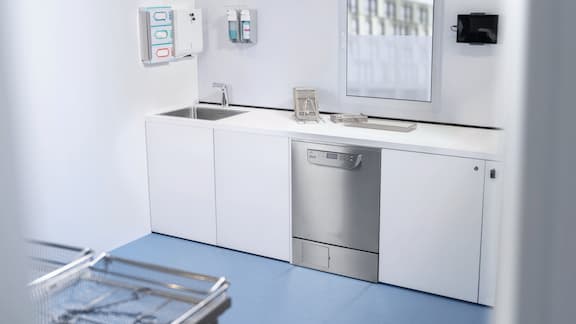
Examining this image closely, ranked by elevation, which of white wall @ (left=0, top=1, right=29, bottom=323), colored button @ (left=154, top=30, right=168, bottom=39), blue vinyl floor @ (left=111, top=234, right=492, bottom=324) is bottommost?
blue vinyl floor @ (left=111, top=234, right=492, bottom=324)

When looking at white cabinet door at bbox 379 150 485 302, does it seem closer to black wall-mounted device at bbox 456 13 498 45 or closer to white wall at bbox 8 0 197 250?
black wall-mounted device at bbox 456 13 498 45

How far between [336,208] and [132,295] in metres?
1.81

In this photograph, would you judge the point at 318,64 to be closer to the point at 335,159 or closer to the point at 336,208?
the point at 335,159

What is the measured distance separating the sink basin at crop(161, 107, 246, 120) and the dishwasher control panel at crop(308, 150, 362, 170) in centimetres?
96

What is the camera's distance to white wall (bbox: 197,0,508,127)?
3.77 m

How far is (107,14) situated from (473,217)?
99.3 inches

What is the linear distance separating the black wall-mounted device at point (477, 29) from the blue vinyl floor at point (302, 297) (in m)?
1.48

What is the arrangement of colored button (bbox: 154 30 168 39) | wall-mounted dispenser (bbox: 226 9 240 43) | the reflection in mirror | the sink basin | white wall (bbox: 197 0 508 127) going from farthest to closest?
the sink basin → wall-mounted dispenser (bbox: 226 9 240 43) → colored button (bbox: 154 30 168 39) → the reflection in mirror → white wall (bbox: 197 0 508 127)

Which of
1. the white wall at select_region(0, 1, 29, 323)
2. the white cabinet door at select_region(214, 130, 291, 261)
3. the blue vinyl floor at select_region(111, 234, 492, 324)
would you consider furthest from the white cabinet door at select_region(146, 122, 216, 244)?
the white wall at select_region(0, 1, 29, 323)

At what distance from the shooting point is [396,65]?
400cm

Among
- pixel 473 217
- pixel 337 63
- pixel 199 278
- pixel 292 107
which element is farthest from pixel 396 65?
pixel 199 278

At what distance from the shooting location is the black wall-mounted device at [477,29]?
3.59 metres

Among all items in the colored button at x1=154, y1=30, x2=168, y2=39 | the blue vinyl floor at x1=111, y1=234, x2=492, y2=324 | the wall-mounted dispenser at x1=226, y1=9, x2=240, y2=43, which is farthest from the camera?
the wall-mounted dispenser at x1=226, y1=9, x2=240, y2=43

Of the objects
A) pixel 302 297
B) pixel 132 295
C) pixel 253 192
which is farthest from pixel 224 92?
pixel 132 295
